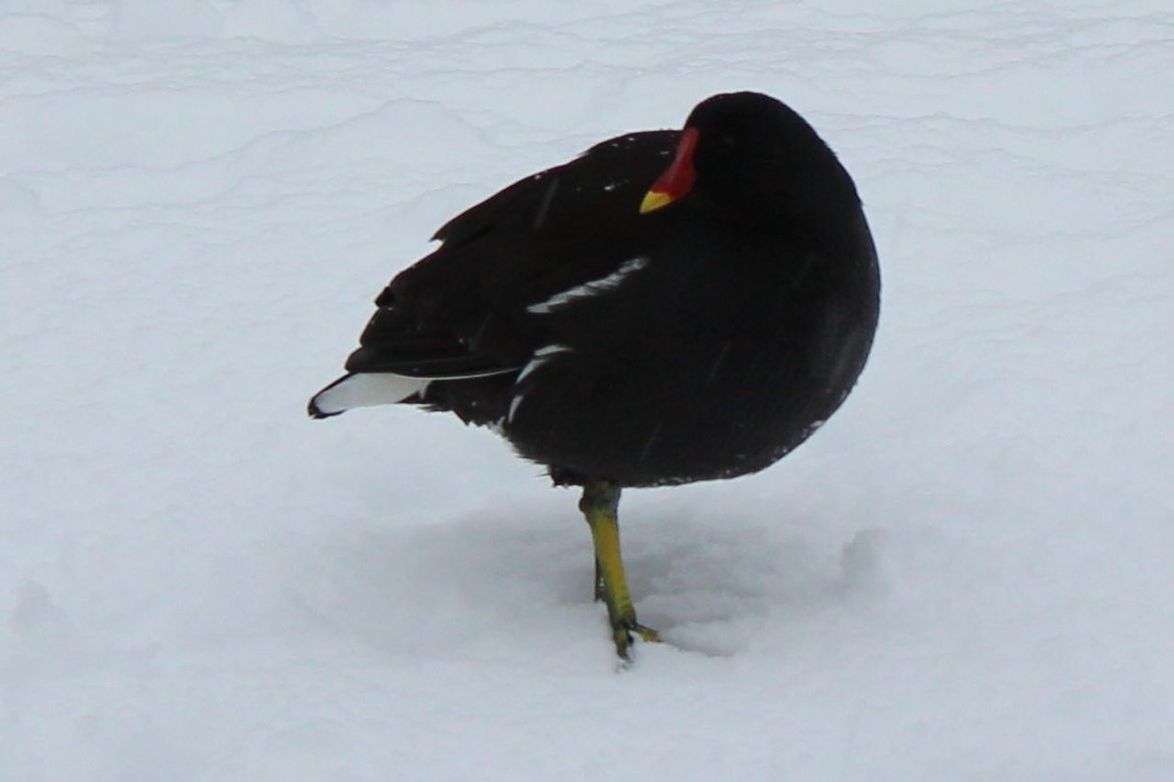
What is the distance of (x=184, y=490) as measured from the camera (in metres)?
3.86

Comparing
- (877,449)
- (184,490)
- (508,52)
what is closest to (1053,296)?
(877,449)

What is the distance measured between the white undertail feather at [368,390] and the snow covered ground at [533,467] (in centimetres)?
32

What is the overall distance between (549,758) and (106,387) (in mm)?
1928

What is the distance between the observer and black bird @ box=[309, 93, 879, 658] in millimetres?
3082

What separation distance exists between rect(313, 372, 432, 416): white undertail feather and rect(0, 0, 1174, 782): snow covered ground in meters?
0.32

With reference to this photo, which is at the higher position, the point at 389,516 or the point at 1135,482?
the point at 1135,482

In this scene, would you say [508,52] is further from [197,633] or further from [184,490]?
[197,633]

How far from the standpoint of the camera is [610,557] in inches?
134

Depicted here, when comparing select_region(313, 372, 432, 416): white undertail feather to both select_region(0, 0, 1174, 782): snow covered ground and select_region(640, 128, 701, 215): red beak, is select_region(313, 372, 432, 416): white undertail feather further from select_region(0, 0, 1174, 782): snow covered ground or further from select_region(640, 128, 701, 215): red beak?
select_region(640, 128, 701, 215): red beak

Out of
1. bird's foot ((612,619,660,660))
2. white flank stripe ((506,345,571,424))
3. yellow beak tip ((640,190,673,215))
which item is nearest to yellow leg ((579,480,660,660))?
bird's foot ((612,619,660,660))

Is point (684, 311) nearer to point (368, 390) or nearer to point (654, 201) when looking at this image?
point (654, 201)

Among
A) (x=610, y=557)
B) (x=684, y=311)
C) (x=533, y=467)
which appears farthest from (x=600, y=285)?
(x=533, y=467)

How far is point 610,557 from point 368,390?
0.59m

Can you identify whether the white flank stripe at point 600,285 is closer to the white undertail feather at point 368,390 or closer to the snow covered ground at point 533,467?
the white undertail feather at point 368,390
